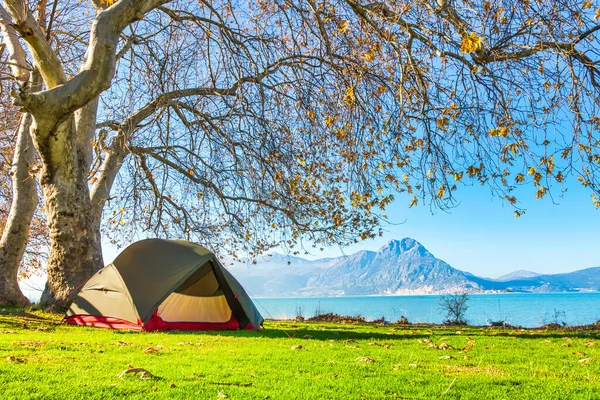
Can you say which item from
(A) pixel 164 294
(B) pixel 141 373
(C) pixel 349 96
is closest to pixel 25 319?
(A) pixel 164 294

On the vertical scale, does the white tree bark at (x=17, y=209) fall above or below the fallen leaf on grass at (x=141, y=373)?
above

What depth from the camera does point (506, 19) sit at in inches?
282

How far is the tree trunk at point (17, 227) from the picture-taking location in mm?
12562

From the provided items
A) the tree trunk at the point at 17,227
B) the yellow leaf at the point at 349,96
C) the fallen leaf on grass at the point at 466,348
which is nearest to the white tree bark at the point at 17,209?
the tree trunk at the point at 17,227

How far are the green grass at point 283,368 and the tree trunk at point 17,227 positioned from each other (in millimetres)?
5687

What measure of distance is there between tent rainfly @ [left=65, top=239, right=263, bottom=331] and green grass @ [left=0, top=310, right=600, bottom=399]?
4.71 feet

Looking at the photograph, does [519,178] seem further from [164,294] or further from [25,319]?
[25,319]

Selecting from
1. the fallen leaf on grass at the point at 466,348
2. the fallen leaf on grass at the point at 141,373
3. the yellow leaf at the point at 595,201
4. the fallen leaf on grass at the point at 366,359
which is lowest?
the fallen leaf on grass at the point at 466,348

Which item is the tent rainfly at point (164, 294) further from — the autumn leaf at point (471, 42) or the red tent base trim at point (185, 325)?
the autumn leaf at point (471, 42)

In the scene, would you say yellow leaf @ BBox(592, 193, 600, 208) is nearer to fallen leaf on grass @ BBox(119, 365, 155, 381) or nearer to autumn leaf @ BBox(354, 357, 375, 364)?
autumn leaf @ BBox(354, 357, 375, 364)

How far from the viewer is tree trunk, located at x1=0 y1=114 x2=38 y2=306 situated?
1256cm

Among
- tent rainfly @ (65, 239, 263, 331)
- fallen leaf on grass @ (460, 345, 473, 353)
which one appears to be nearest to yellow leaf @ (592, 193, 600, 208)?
fallen leaf on grass @ (460, 345, 473, 353)

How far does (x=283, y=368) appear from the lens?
498cm

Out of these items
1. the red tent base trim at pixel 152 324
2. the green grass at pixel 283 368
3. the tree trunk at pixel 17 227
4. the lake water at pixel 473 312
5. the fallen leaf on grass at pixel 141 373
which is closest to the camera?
the green grass at pixel 283 368
